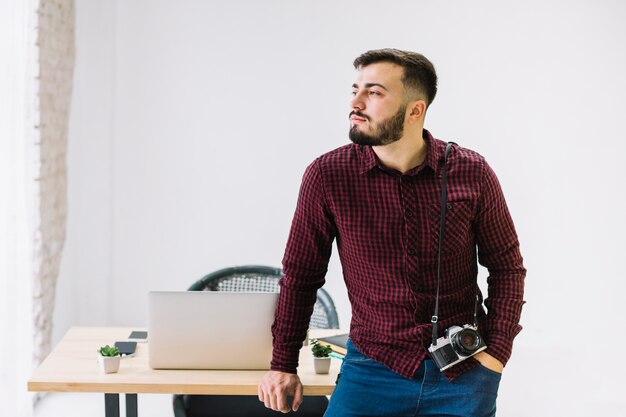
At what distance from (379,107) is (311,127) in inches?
114

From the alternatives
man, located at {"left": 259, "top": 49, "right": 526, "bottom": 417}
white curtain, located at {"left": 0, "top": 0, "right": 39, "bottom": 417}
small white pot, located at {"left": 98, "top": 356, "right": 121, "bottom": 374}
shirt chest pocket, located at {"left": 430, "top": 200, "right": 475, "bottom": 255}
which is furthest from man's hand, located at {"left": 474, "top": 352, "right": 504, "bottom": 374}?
white curtain, located at {"left": 0, "top": 0, "right": 39, "bottom": 417}

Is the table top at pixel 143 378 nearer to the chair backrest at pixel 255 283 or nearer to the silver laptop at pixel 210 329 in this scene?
the silver laptop at pixel 210 329

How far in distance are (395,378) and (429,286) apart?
25cm

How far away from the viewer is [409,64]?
1.88m

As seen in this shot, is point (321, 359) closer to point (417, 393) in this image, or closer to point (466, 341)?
point (417, 393)

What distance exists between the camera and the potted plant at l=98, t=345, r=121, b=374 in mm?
1938

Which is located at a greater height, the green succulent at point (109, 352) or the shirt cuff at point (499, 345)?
the shirt cuff at point (499, 345)

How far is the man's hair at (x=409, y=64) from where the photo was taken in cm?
186

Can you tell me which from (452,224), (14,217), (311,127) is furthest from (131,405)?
(311,127)

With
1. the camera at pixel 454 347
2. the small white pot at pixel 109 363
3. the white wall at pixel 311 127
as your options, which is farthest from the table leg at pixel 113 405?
the white wall at pixel 311 127

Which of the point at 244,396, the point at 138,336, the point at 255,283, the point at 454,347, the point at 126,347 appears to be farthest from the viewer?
the point at 255,283

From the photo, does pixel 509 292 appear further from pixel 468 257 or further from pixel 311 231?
pixel 311 231

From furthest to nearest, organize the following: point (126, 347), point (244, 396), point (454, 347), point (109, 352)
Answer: point (244, 396), point (126, 347), point (109, 352), point (454, 347)

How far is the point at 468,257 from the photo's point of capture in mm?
1923
